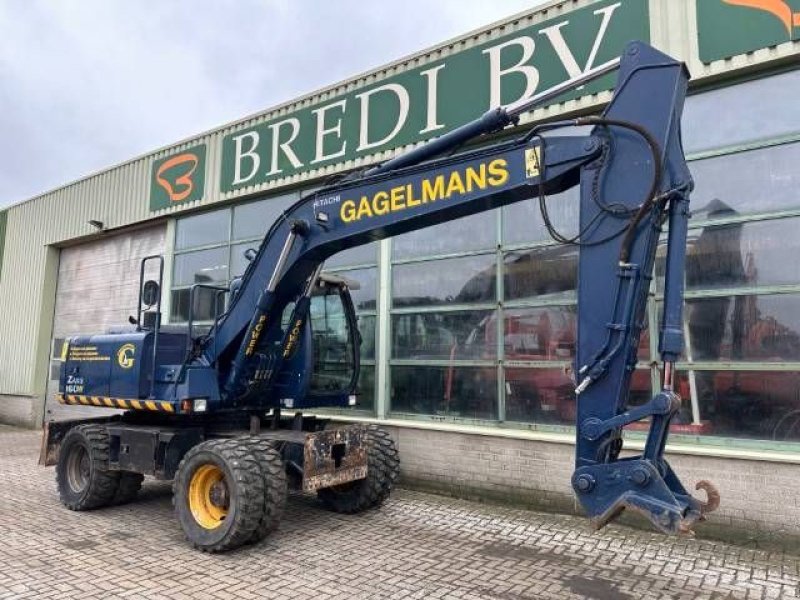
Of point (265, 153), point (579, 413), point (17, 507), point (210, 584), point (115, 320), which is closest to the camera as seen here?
point (579, 413)

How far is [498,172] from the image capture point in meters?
4.74

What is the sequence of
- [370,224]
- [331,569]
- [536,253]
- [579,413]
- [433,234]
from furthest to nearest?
[433,234]
[536,253]
[370,224]
[331,569]
[579,413]

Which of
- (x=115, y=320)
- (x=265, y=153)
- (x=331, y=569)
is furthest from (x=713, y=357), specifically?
(x=115, y=320)

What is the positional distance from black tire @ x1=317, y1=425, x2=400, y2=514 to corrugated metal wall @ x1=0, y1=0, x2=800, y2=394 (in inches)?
172

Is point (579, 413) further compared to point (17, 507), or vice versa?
point (17, 507)

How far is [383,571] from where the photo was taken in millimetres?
5012

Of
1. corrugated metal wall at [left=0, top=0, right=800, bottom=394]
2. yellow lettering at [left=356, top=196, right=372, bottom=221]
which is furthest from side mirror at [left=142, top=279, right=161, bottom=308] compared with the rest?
corrugated metal wall at [left=0, top=0, right=800, bottom=394]

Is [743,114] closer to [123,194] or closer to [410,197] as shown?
[410,197]

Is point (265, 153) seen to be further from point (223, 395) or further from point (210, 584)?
point (210, 584)

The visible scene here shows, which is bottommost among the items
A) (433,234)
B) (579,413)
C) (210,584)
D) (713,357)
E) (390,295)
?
(210,584)

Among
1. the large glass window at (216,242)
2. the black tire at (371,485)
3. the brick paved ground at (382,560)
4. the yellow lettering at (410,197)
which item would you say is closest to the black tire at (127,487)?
the brick paved ground at (382,560)

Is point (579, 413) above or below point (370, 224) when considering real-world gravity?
below

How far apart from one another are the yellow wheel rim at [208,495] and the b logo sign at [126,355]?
1.68 meters

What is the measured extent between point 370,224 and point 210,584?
327 cm
